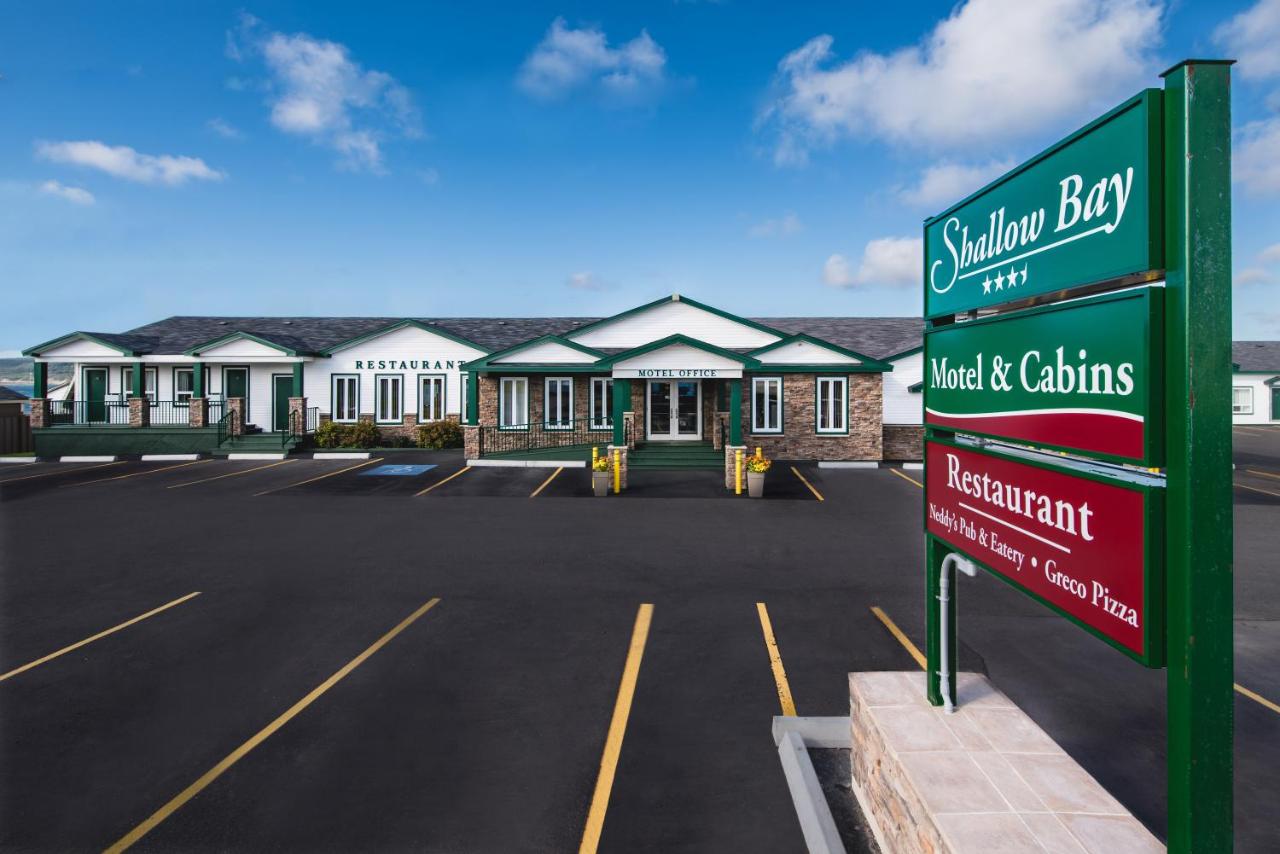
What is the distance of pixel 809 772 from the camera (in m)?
4.50

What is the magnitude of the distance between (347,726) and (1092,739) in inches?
242

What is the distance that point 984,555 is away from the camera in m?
3.79

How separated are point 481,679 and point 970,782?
14.3ft

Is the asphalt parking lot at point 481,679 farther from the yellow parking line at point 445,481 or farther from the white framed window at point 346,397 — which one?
the white framed window at point 346,397

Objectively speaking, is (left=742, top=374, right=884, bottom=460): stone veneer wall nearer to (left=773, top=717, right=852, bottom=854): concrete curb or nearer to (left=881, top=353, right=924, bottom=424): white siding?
(left=881, top=353, right=924, bottom=424): white siding

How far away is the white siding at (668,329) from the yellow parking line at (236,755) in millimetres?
19134

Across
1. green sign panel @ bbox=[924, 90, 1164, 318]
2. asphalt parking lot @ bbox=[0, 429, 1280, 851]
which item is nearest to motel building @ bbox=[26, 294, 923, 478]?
asphalt parking lot @ bbox=[0, 429, 1280, 851]

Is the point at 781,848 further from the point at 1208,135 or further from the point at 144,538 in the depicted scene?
the point at 144,538

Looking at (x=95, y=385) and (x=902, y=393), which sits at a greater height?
(x=95, y=385)

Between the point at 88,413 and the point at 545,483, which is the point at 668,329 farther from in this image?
the point at 88,413

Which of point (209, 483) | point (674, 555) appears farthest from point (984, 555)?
point (209, 483)

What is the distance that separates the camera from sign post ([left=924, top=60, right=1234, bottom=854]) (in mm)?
2377

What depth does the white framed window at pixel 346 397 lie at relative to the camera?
28422mm

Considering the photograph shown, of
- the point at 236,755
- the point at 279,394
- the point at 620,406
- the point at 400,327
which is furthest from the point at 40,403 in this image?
the point at 236,755
